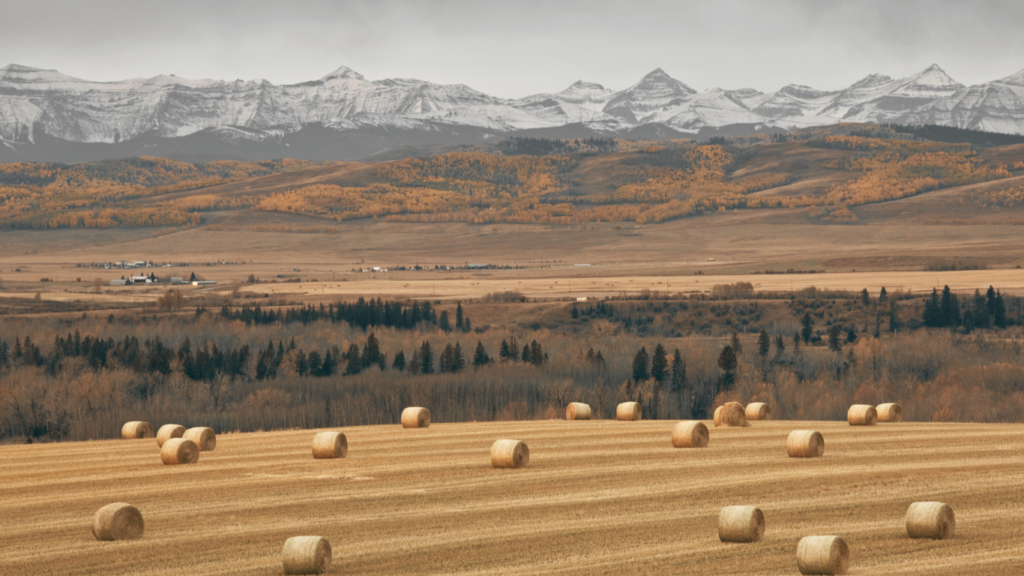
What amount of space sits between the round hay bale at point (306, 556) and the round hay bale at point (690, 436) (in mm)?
16243

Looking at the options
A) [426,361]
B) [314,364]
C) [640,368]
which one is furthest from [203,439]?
[426,361]

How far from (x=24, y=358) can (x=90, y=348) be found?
18.3 feet

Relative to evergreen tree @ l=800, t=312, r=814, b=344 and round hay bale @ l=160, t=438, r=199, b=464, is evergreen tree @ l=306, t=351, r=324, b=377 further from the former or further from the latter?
round hay bale @ l=160, t=438, r=199, b=464

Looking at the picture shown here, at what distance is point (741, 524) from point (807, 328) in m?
108

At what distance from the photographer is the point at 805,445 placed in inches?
1227

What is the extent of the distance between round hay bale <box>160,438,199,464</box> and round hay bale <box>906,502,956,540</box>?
2093cm

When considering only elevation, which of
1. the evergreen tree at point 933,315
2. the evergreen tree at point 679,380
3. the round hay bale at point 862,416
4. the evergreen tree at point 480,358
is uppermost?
the round hay bale at point 862,416

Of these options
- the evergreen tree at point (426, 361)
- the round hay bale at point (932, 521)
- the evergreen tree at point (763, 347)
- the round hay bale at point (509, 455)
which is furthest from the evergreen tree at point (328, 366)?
the round hay bale at point (932, 521)

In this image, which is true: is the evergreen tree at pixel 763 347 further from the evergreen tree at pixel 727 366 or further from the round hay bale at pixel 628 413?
the round hay bale at pixel 628 413

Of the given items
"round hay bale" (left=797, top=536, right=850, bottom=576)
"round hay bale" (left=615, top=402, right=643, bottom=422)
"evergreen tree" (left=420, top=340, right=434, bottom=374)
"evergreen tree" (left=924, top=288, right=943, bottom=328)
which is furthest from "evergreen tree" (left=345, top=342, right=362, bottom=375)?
"round hay bale" (left=797, top=536, right=850, bottom=576)

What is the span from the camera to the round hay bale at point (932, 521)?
68.1 ft

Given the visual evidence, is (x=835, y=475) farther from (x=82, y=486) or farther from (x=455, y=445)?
(x=82, y=486)

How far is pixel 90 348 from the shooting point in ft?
340

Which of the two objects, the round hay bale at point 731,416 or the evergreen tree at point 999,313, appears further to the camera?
the evergreen tree at point 999,313
